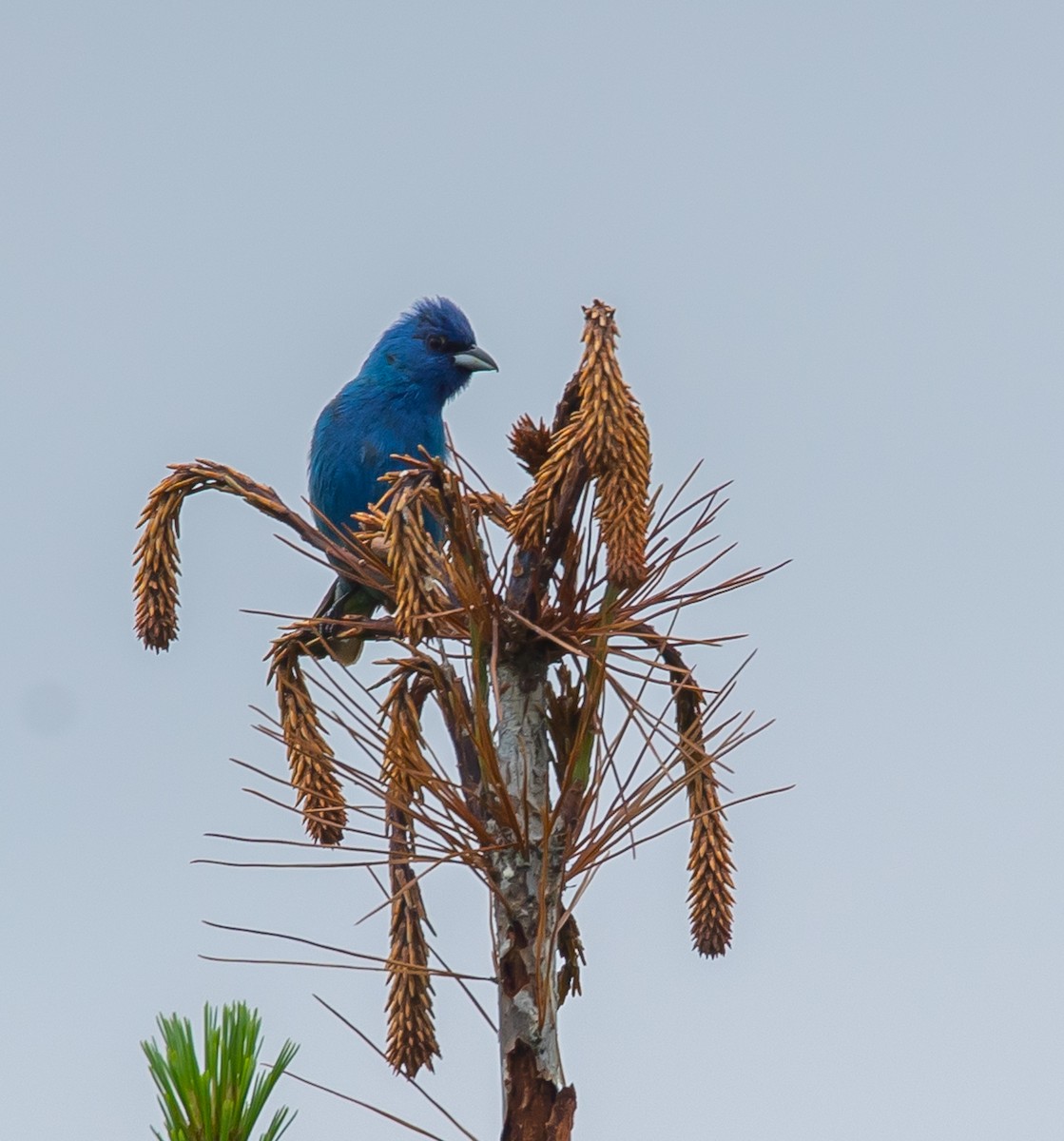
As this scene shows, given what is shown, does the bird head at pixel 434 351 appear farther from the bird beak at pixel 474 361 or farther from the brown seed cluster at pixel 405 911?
the brown seed cluster at pixel 405 911

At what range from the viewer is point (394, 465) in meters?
5.25

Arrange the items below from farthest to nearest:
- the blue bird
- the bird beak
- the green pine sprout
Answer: the bird beak < the blue bird < the green pine sprout

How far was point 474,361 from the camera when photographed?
18.7 feet

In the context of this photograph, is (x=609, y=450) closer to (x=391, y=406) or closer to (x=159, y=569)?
(x=159, y=569)

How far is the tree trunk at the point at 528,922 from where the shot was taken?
214cm

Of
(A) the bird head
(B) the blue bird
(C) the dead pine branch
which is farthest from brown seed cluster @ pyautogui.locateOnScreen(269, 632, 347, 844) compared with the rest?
(A) the bird head

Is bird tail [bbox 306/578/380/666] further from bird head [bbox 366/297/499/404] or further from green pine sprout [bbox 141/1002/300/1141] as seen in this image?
bird head [bbox 366/297/499/404]

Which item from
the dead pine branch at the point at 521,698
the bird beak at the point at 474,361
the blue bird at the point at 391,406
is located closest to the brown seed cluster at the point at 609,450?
the dead pine branch at the point at 521,698

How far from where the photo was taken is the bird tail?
273 centimetres

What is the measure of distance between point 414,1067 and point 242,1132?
598 millimetres

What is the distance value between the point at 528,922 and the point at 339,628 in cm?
67

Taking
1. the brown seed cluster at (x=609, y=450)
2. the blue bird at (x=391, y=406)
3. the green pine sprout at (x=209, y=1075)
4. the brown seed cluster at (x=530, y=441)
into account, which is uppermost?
the blue bird at (x=391, y=406)

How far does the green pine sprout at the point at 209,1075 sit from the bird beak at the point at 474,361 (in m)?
3.94

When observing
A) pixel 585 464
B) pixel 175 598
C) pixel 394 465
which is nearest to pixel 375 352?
pixel 394 465
